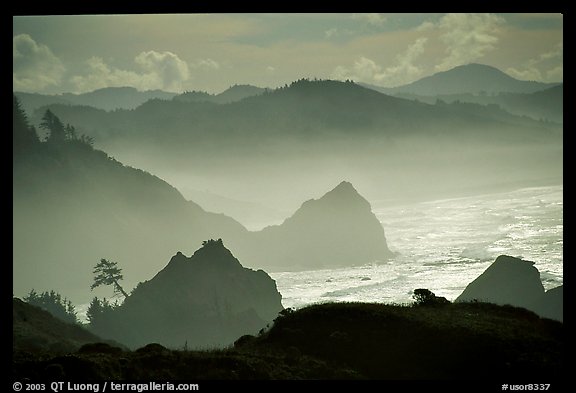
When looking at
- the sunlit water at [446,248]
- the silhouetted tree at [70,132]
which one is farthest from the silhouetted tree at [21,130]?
the sunlit water at [446,248]

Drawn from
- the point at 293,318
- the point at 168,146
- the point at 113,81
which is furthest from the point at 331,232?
the point at 113,81

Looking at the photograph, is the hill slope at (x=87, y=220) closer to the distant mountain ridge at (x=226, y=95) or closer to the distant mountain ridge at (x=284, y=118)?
the distant mountain ridge at (x=284, y=118)

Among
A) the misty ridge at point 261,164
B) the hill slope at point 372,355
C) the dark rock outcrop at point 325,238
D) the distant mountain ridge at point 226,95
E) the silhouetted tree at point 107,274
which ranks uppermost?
the distant mountain ridge at point 226,95

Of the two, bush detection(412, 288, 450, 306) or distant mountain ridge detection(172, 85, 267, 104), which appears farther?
distant mountain ridge detection(172, 85, 267, 104)

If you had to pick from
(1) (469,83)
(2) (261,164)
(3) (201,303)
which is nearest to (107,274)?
(3) (201,303)

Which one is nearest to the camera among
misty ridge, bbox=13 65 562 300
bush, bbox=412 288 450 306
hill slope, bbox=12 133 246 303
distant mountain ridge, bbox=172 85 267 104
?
bush, bbox=412 288 450 306

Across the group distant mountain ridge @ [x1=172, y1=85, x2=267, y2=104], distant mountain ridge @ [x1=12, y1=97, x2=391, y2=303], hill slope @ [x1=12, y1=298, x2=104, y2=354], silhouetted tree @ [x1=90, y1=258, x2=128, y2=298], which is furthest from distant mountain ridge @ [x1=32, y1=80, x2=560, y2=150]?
hill slope @ [x1=12, y1=298, x2=104, y2=354]

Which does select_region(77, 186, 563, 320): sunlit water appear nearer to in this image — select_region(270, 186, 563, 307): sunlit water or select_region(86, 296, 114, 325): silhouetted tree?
select_region(270, 186, 563, 307): sunlit water
